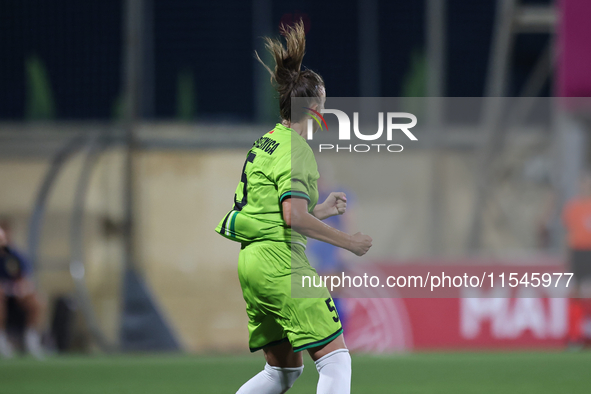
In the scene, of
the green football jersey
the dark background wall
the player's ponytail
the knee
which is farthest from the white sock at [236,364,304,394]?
the dark background wall

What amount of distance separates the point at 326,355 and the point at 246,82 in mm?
8811

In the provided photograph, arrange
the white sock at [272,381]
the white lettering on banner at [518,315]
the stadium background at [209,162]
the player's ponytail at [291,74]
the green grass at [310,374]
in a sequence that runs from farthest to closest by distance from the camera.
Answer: the stadium background at [209,162], the white lettering on banner at [518,315], the green grass at [310,374], the white sock at [272,381], the player's ponytail at [291,74]

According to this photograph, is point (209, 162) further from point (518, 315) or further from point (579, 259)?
point (579, 259)

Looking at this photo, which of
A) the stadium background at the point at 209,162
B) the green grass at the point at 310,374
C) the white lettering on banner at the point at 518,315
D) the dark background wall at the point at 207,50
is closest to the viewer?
the green grass at the point at 310,374

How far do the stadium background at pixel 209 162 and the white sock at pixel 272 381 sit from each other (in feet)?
14.3

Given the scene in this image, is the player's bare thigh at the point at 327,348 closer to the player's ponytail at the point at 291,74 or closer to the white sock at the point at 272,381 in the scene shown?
the white sock at the point at 272,381

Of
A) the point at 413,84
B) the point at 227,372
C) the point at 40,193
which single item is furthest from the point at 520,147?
the point at 40,193

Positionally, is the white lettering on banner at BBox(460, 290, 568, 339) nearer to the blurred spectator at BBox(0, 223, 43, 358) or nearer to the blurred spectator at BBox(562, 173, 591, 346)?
the blurred spectator at BBox(562, 173, 591, 346)

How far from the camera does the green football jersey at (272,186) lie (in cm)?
319

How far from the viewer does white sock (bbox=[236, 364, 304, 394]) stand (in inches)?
135

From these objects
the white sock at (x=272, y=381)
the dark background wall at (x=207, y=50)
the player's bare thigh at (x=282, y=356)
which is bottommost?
the white sock at (x=272, y=381)

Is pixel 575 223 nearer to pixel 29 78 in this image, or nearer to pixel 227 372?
pixel 227 372

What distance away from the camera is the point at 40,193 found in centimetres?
912

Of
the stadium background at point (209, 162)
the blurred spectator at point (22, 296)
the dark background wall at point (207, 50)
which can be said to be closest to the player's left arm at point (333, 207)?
the stadium background at point (209, 162)
